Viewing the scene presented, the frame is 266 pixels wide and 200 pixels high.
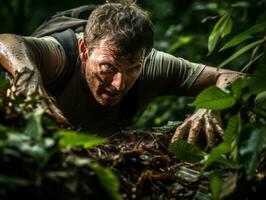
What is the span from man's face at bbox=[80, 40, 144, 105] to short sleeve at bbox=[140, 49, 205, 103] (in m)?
0.30

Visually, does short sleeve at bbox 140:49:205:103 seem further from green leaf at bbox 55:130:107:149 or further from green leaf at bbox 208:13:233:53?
green leaf at bbox 55:130:107:149

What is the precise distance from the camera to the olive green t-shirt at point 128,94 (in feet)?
9.70

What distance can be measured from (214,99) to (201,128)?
26.8 inches

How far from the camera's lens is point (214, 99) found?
59.1 inches

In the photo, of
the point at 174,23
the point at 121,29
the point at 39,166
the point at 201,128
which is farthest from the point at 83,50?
the point at 174,23

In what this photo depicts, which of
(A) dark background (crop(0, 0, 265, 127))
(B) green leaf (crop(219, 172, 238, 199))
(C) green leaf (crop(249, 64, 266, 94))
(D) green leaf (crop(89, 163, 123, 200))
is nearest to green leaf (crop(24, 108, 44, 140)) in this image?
(D) green leaf (crop(89, 163, 123, 200))

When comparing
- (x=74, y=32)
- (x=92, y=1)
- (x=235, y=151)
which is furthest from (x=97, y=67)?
(x=92, y=1)

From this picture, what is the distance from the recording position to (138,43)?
8.96ft

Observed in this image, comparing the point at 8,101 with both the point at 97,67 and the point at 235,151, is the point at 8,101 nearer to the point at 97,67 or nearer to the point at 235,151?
the point at 235,151

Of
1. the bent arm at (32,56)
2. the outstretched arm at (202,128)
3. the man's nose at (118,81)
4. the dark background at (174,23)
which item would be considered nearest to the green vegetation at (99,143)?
the outstretched arm at (202,128)

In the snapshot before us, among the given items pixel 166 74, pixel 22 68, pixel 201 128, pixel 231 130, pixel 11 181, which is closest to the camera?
pixel 11 181

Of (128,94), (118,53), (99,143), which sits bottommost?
(128,94)

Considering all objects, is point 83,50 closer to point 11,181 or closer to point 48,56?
point 48,56

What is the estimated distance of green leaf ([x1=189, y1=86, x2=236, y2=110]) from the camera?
1.48m
